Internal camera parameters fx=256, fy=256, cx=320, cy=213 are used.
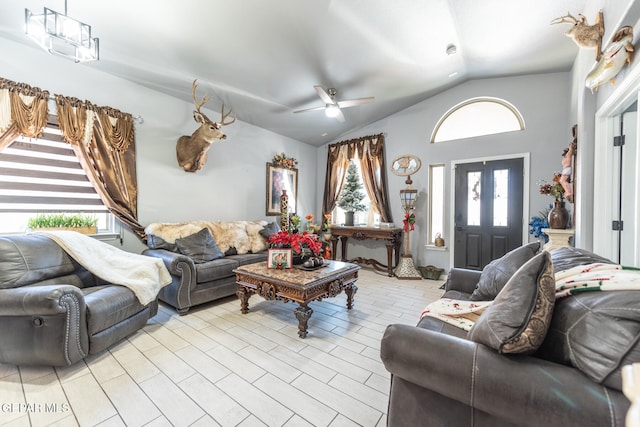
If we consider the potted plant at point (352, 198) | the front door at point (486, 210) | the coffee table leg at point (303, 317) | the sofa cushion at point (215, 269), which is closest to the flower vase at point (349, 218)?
the potted plant at point (352, 198)

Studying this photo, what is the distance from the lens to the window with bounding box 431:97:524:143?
4160 mm

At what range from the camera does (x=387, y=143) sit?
5.19 metres

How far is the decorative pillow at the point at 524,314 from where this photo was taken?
0.96 metres

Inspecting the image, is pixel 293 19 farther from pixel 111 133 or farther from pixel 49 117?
pixel 49 117

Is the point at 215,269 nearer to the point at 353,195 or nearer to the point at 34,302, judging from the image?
the point at 34,302

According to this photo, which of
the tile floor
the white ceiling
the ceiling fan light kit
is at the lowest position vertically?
the tile floor

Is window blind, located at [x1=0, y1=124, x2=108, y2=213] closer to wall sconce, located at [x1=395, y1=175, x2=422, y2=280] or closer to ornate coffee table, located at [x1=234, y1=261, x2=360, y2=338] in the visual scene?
ornate coffee table, located at [x1=234, y1=261, x2=360, y2=338]

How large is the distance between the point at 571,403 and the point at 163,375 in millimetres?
2263

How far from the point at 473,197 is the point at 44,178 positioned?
5936 mm

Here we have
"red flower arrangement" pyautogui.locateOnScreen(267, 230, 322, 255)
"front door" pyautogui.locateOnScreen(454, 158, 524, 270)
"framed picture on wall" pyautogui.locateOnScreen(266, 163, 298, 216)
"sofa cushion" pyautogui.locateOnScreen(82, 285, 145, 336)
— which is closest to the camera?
"sofa cushion" pyautogui.locateOnScreen(82, 285, 145, 336)

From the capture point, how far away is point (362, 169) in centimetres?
545

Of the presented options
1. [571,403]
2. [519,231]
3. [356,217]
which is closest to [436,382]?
[571,403]

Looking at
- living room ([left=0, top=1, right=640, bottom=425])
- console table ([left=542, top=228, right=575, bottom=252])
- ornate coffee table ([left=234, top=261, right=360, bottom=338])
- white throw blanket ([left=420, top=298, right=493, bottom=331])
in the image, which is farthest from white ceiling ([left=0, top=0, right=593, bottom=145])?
white throw blanket ([left=420, top=298, right=493, bottom=331])

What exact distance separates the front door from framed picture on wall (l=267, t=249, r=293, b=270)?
10.5 ft
